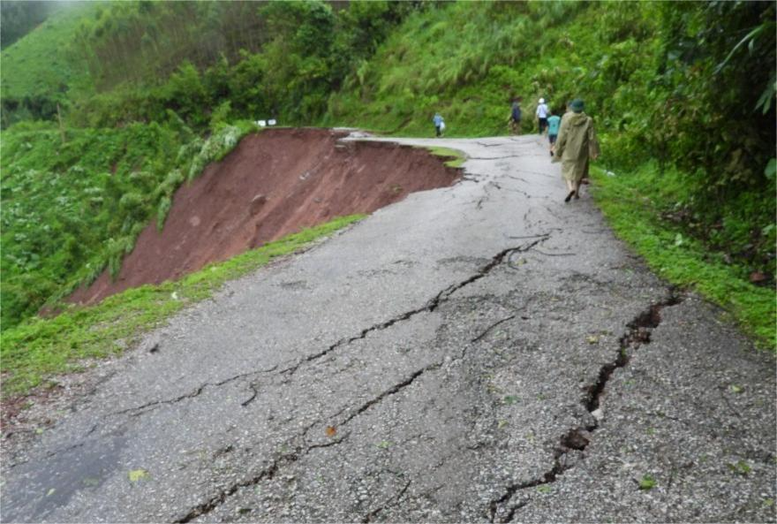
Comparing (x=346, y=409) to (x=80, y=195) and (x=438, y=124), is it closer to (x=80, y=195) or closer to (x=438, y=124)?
(x=438, y=124)

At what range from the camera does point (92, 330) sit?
18.6 feet

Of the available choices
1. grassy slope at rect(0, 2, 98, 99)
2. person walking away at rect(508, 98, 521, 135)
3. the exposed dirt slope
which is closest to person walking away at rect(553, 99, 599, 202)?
the exposed dirt slope

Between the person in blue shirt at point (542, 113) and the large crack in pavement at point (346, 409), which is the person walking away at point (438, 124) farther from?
the large crack in pavement at point (346, 409)

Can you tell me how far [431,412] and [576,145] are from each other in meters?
6.23

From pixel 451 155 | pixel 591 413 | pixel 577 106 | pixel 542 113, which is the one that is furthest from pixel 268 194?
pixel 591 413

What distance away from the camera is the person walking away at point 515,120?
2012 cm

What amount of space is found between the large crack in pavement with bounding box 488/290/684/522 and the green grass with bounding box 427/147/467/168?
28.5ft

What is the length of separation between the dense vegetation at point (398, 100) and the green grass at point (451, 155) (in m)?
3.44

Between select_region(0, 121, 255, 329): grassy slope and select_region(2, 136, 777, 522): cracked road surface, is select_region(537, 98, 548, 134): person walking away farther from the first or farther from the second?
select_region(0, 121, 255, 329): grassy slope

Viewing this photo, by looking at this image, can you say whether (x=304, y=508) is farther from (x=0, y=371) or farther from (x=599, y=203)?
(x=599, y=203)

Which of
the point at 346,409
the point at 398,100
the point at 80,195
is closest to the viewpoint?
the point at 346,409

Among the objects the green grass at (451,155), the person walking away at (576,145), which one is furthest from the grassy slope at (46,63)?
the person walking away at (576,145)

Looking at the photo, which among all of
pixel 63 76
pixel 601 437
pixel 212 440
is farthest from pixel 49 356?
pixel 63 76

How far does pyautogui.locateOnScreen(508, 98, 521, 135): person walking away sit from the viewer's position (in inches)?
792
